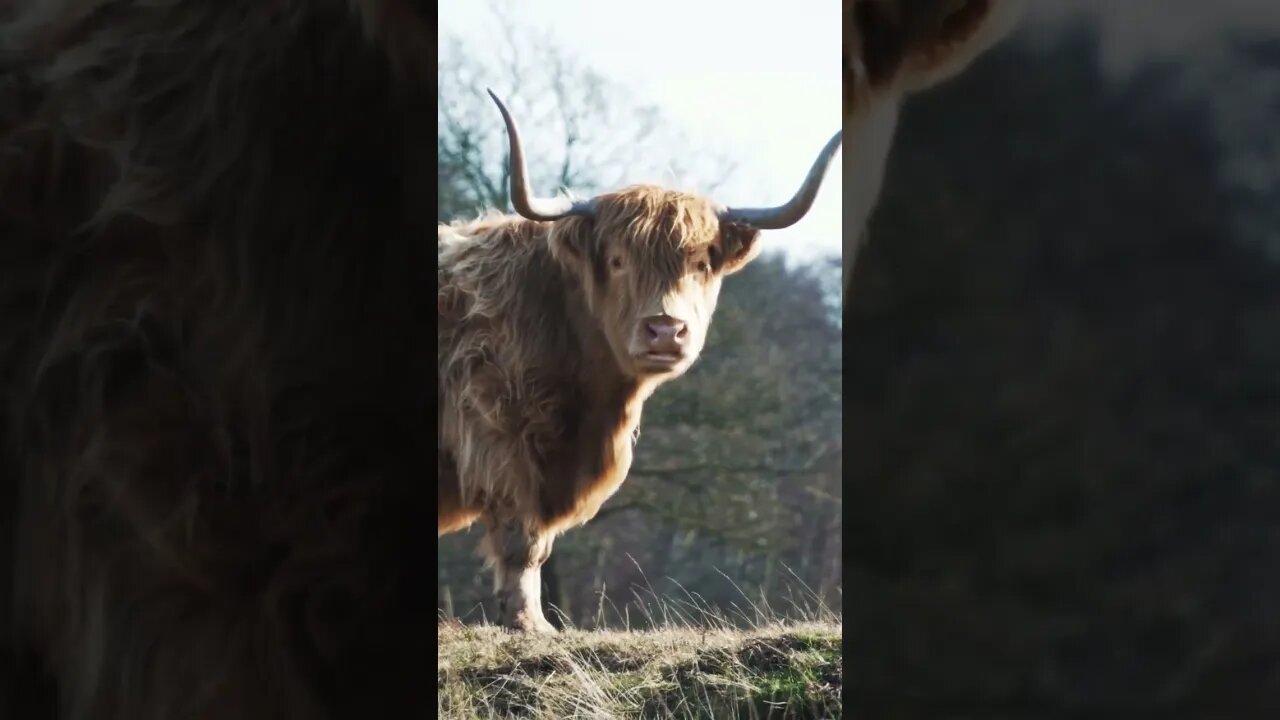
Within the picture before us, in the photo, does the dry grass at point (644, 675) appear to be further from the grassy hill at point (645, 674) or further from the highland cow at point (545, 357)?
the highland cow at point (545, 357)

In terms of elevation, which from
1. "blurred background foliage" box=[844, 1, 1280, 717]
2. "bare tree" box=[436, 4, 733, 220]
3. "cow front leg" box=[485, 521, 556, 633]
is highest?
"bare tree" box=[436, 4, 733, 220]

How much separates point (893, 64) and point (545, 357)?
2.72 metres

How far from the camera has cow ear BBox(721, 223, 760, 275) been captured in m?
4.09

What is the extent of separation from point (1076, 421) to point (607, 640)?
2559mm

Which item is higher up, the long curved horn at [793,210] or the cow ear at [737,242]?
the long curved horn at [793,210]

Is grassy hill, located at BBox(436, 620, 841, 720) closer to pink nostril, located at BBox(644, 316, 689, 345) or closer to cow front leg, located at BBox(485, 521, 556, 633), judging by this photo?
cow front leg, located at BBox(485, 521, 556, 633)

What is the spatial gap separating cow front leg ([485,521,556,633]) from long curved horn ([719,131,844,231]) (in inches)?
45.7

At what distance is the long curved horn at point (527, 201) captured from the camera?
4012 mm

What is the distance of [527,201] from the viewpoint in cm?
404

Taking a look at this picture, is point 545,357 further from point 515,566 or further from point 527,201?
point 515,566
